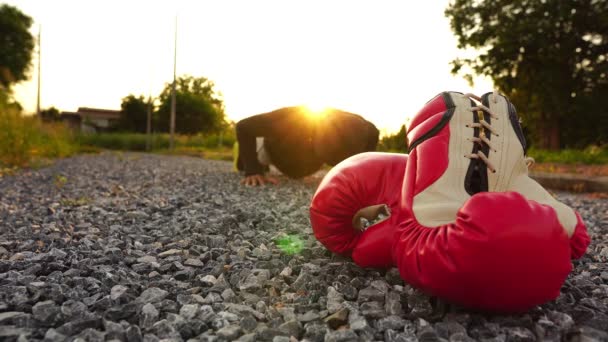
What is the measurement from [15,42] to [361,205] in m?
28.9

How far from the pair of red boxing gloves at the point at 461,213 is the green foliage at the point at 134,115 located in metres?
36.9

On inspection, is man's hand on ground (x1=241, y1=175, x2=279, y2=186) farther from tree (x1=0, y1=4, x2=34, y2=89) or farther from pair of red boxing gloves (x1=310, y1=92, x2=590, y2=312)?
tree (x1=0, y1=4, x2=34, y2=89)

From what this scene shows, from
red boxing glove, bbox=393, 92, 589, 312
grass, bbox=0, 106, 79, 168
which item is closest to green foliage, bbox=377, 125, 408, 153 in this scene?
grass, bbox=0, 106, 79, 168

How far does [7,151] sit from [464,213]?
7030 millimetres

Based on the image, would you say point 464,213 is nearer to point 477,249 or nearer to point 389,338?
point 477,249

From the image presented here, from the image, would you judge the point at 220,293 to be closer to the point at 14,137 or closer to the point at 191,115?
the point at 14,137

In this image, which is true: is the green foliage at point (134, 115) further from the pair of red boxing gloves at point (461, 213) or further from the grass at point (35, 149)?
the pair of red boxing gloves at point (461, 213)

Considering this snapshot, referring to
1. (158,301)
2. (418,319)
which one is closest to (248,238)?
(158,301)

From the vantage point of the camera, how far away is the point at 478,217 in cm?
103

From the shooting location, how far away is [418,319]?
118 centimetres

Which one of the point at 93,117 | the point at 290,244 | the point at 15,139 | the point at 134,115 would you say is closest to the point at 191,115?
the point at 134,115

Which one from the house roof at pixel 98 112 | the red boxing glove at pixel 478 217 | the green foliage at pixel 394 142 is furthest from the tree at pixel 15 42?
the red boxing glove at pixel 478 217

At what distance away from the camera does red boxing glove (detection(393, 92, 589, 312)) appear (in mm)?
1007

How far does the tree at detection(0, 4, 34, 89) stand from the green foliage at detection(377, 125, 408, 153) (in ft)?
69.4
